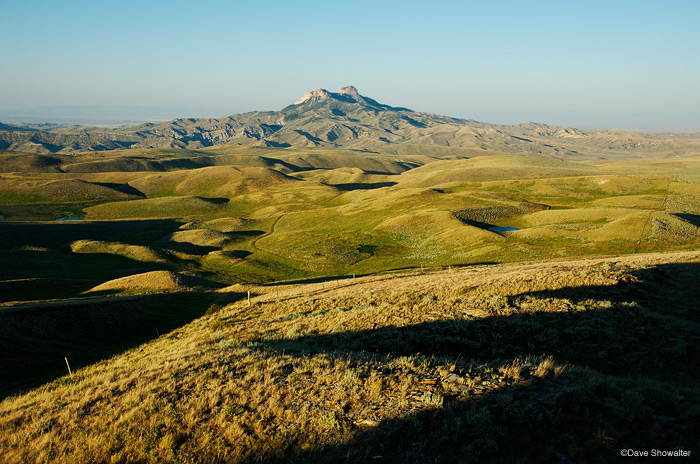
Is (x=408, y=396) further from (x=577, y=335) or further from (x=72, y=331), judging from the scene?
(x=72, y=331)

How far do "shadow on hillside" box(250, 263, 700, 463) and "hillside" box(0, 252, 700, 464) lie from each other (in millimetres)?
56

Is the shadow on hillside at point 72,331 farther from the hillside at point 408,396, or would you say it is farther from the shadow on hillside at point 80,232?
the shadow on hillside at point 80,232

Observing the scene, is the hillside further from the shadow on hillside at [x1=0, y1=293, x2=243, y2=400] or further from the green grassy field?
the shadow on hillside at [x1=0, y1=293, x2=243, y2=400]

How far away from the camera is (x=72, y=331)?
3152 centimetres

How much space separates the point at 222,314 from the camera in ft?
121

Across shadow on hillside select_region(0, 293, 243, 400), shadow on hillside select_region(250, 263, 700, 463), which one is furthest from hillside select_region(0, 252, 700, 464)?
shadow on hillside select_region(0, 293, 243, 400)

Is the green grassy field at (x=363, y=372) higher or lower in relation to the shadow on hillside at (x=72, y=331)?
higher

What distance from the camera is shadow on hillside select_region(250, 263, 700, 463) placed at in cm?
955

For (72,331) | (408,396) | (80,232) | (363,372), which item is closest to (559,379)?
(408,396)

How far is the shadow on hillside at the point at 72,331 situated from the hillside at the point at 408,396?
301 inches

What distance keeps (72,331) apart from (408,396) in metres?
33.2

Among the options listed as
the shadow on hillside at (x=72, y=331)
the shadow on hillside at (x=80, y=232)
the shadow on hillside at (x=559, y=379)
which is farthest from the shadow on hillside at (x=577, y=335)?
the shadow on hillside at (x=80, y=232)

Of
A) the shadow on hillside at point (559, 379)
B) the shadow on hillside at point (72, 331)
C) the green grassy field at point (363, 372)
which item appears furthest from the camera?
the shadow on hillside at point (72, 331)

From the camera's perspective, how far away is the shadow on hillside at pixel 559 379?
31.3 ft
